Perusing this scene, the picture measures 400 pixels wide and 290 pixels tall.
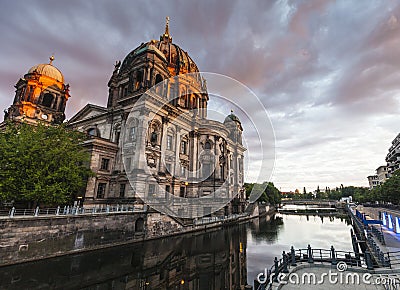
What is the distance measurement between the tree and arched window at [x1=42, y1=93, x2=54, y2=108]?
23545mm

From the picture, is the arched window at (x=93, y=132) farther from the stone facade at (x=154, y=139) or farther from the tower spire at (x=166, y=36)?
the tower spire at (x=166, y=36)

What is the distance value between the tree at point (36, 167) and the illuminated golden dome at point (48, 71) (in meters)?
26.0

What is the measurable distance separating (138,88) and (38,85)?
75.9ft

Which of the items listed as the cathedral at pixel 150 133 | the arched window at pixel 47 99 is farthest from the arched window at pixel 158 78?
the arched window at pixel 47 99

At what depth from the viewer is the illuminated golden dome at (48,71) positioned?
143 feet

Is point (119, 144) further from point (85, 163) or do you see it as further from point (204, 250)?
point (204, 250)

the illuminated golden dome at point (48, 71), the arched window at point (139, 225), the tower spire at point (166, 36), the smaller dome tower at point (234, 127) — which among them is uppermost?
the tower spire at point (166, 36)

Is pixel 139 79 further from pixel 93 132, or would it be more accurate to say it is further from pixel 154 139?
pixel 93 132

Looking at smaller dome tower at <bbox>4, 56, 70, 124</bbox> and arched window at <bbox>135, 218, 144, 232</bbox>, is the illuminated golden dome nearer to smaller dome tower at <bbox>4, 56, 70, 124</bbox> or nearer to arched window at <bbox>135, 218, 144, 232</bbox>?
smaller dome tower at <bbox>4, 56, 70, 124</bbox>

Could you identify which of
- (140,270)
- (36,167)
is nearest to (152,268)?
(140,270)

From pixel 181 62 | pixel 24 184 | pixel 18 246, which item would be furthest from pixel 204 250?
pixel 181 62

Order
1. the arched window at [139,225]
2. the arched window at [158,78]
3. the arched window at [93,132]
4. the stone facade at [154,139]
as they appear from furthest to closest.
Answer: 1. the arched window at [158,78]
2. the arched window at [93,132]
3. the stone facade at [154,139]
4. the arched window at [139,225]

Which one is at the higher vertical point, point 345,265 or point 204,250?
point 345,265

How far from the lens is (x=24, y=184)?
64.7 ft
